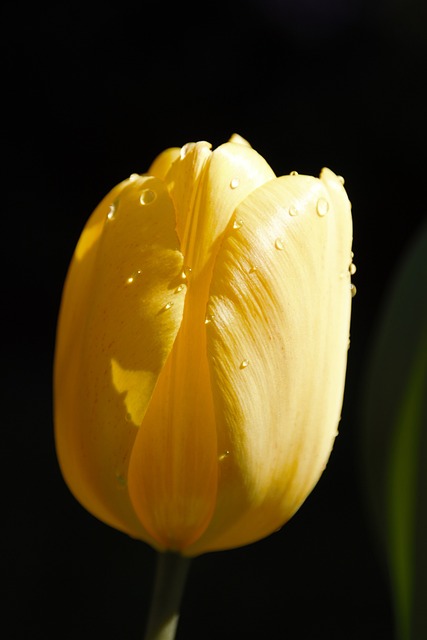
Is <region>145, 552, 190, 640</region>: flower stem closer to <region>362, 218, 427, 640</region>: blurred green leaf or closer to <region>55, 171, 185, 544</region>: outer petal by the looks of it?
<region>55, 171, 185, 544</region>: outer petal

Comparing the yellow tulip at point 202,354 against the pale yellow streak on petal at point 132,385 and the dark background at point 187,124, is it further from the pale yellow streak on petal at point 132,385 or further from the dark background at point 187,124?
the dark background at point 187,124

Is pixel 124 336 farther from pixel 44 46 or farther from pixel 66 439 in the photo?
pixel 44 46

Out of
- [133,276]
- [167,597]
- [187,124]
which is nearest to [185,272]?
[133,276]

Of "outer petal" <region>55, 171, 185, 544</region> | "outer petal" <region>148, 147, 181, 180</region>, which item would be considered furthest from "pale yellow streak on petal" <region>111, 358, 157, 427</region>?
"outer petal" <region>148, 147, 181, 180</region>

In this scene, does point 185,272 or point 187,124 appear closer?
point 185,272

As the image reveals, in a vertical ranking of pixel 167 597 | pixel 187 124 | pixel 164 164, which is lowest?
pixel 167 597

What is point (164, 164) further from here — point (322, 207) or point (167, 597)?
point (167, 597)

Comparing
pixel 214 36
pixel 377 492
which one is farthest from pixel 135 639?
pixel 214 36
